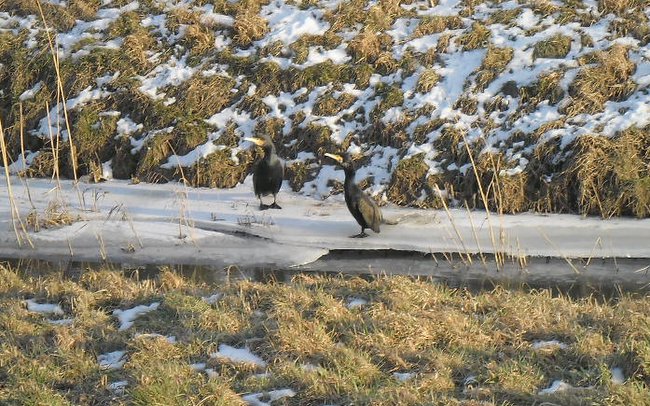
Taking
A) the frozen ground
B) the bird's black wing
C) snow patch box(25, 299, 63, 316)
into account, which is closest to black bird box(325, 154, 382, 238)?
the bird's black wing

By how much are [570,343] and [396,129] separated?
6.01 m

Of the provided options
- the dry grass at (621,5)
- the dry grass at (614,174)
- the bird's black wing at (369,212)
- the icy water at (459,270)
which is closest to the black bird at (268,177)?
the bird's black wing at (369,212)

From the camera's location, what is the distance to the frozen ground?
8.08 m

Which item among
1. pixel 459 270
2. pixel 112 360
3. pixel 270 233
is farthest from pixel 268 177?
pixel 112 360

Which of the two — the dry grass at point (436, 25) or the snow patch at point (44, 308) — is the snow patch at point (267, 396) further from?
the dry grass at point (436, 25)

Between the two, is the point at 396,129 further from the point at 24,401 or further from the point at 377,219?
the point at 24,401

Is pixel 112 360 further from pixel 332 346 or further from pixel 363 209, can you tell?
pixel 363 209

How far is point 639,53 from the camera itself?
412 inches

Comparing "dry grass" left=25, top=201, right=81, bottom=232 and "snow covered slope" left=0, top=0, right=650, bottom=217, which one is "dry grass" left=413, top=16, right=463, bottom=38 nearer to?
"snow covered slope" left=0, top=0, right=650, bottom=217

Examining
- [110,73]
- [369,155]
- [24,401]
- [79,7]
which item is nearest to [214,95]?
[110,73]

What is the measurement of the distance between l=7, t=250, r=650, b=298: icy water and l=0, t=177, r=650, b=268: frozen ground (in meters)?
0.16

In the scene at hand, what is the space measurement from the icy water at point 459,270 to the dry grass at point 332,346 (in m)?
0.94

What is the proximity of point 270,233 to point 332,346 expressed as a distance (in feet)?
13.3

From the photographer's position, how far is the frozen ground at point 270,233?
8.08m
